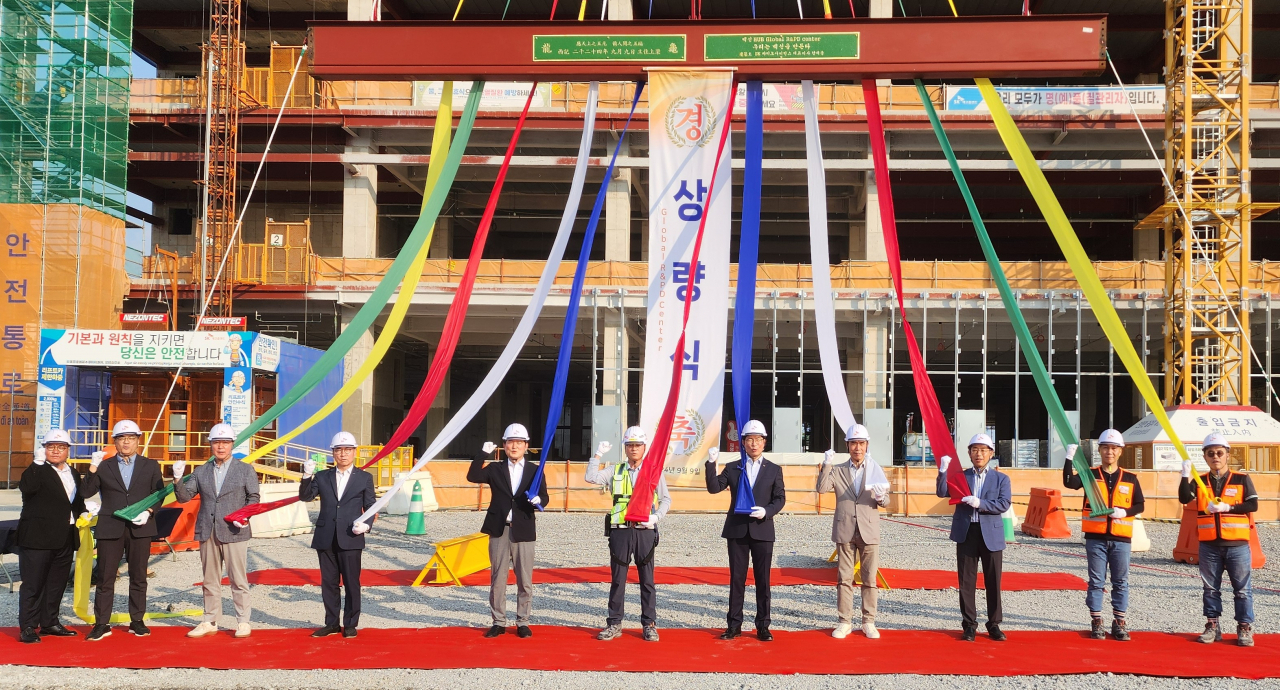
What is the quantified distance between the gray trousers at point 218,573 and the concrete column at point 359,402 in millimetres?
20421

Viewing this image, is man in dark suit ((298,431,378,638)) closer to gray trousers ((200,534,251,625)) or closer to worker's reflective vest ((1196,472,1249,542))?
gray trousers ((200,534,251,625))

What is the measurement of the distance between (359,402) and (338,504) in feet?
69.8

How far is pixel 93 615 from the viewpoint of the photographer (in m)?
9.38

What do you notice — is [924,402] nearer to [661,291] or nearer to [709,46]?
[661,291]

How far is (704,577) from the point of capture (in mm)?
12375

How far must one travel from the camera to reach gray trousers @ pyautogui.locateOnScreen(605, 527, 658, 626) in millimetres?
8656

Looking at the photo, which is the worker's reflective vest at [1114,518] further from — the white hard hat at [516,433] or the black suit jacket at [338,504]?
the black suit jacket at [338,504]

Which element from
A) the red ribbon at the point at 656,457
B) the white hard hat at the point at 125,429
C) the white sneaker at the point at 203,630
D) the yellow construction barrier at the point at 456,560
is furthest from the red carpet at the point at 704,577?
the red ribbon at the point at 656,457

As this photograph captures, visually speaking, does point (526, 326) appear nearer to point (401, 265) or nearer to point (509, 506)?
point (401, 265)

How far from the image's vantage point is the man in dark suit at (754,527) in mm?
8719

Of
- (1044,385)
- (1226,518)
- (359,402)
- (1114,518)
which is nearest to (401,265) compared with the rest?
(1044,385)

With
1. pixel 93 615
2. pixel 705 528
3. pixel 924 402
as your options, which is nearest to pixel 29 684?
pixel 93 615

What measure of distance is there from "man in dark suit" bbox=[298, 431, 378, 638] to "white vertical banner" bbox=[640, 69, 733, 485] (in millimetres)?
2746

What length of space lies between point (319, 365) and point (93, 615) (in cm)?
315
